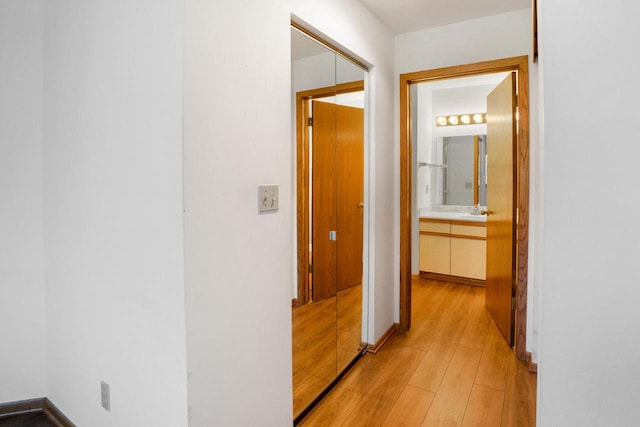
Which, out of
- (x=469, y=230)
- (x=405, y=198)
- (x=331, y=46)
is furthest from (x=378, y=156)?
(x=469, y=230)

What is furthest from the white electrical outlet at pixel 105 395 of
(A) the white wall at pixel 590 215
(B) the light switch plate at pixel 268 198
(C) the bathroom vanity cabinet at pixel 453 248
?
(C) the bathroom vanity cabinet at pixel 453 248

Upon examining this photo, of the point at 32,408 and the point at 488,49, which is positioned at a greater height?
the point at 488,49

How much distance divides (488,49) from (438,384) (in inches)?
92.6

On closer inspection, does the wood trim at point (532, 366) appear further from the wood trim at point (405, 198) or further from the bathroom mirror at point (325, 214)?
the bathroom mirror at point (325, 214)

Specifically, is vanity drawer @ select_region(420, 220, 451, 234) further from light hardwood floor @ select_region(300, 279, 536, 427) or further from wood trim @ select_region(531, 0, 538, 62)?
wood trim @ select_region(531, 0, 538, 62)

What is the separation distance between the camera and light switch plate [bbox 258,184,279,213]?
144cm

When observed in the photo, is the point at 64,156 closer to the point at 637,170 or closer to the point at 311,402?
the point at 311,402

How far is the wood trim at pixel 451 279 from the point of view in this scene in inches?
166

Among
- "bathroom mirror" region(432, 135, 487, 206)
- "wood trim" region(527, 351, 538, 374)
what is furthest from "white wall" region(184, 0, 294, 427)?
"bathroom mirror" region(432, 135, 487, 206)

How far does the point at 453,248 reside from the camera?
4.30 metres

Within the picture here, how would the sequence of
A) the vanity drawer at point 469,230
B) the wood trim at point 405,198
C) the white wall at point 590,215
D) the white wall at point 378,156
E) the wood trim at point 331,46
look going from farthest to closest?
the vanity drawer at point 469,230
the wood trim at point 405,198
the white wall at point 378,156
the wood trim at point 331,46
the white wall at point 590,215

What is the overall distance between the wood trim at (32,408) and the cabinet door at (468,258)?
3.90 metres

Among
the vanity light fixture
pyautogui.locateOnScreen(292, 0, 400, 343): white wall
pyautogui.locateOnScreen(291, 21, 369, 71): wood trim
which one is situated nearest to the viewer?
pyautogui.locateOnScreen(291, 21, 369, 71): wood trim

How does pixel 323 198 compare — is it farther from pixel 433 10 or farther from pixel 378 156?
pixel 433 10
